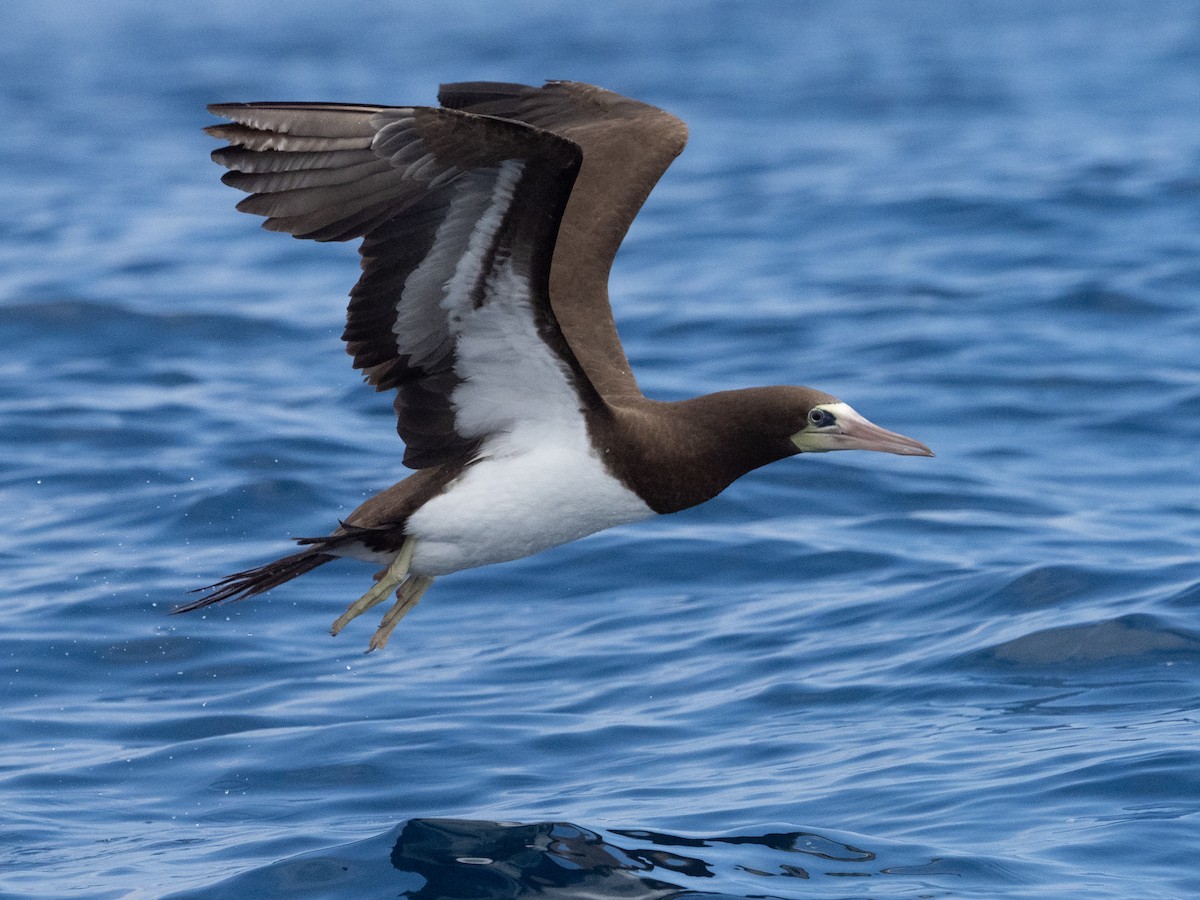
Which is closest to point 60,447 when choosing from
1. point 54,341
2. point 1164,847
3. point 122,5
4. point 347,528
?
point 54,341

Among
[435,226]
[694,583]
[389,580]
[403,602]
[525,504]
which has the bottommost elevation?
[694,583]

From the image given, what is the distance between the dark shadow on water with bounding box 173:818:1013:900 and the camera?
577cm

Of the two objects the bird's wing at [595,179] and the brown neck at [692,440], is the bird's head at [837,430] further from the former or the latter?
the bird's wing at [595,179]

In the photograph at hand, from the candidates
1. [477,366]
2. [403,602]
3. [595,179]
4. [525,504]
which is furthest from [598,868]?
[595,179]

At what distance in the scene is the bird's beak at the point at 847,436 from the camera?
Result: 659cm

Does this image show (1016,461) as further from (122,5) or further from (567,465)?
(122,5)

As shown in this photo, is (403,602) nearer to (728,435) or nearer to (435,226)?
(728,435)

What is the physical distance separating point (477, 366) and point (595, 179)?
5.18 feet

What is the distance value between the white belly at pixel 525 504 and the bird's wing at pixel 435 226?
0.16 meters

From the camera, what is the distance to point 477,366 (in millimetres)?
6402

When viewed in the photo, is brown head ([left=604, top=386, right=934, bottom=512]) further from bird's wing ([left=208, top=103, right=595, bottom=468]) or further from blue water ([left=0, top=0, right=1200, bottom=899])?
blue water ([left=0, top=0, right=1200, bottom=899])

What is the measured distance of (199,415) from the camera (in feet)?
36.6

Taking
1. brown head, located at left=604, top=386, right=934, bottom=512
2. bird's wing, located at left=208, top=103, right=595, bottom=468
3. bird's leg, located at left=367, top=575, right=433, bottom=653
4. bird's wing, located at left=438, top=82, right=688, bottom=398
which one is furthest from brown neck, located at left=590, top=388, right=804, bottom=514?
bird's leg, located at left=367, top=575, right=433, bottom=653

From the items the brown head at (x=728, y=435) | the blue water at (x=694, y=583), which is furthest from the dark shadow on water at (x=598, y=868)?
the brown head at (x=728, y=435)
